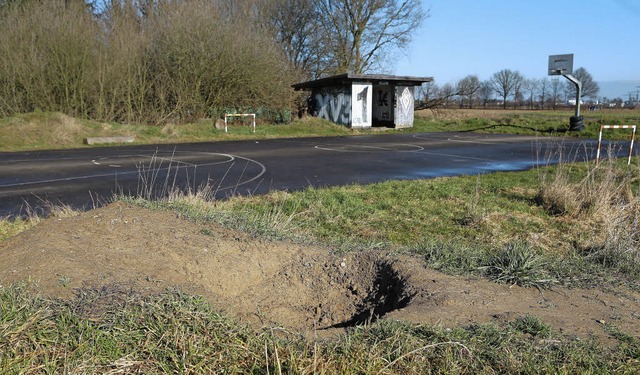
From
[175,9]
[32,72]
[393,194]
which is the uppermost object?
[175,9]

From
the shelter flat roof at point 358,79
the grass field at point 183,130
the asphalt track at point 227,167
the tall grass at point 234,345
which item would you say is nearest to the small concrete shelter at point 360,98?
the shelter flat roof at point 358,79

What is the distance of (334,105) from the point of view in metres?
32.4

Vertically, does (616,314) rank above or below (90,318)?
below

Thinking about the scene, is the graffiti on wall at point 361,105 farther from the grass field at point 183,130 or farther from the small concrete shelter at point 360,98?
the grass field at point 183,130

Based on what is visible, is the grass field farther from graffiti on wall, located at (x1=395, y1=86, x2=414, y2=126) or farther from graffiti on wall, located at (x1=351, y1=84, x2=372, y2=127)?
graffiti on wall, located at (x1=351, y1=84, x2=372, y2=127)

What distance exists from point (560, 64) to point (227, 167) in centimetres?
2590

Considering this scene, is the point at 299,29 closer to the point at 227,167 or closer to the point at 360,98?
the point at 360,98

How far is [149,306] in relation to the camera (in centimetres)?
332

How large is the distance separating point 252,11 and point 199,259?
35.8 metres

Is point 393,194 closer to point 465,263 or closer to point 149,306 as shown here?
point 465,263

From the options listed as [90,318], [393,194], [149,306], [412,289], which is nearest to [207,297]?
[149,306]

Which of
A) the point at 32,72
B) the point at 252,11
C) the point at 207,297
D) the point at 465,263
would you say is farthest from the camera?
the point at 252,11

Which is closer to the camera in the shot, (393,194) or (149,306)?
(149,306)

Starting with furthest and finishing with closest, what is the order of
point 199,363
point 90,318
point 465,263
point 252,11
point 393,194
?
point 252,11
point 393,194
point 465,263
point 90,318
point 199,363
